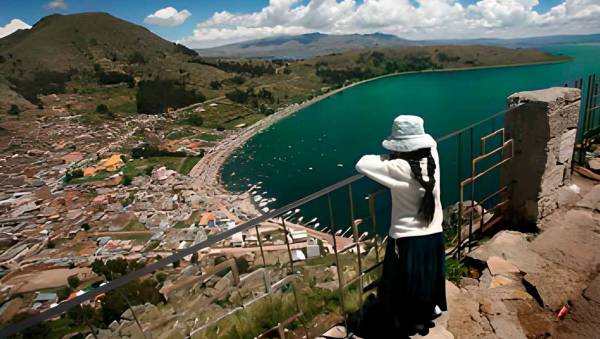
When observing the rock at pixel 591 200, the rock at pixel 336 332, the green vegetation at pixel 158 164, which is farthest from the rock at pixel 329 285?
the green vegetation at pixel 158 164

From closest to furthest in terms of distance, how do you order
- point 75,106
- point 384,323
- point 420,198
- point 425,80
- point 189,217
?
1. point 420,198
2. point 384,323
3. point 189,217
4. point 75,106
5. point 425,80

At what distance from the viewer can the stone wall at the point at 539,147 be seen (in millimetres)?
3725

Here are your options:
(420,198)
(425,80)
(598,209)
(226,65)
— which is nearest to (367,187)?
(598,209)

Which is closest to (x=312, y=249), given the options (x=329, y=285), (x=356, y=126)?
(x=329, y=285)

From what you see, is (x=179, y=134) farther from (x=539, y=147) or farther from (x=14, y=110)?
(x=539, y=147)

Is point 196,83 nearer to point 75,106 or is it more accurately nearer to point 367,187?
point 75,106

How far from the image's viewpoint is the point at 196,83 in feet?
333

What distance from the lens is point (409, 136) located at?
2.11 m

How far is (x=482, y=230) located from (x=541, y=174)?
33.1 inches

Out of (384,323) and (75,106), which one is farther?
(75,106)

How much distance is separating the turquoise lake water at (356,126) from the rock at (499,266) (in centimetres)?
2728

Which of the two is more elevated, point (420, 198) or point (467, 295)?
point (420, 198)

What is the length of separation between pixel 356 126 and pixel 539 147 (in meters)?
58.7

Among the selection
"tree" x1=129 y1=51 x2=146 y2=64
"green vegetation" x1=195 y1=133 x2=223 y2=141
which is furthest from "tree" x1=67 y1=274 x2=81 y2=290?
"tree" x1=129 y1=51 x2=146 y2=64
